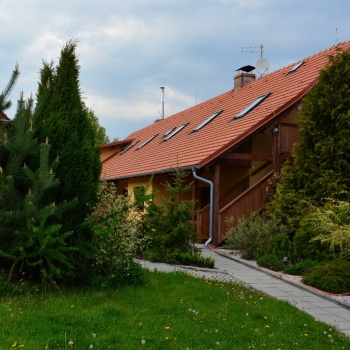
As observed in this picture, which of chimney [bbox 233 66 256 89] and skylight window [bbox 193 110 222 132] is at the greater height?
chimney [bbox 233 66 256 89]

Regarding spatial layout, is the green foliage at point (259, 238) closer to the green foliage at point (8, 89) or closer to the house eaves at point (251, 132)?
the house eaves at point (251, 132)

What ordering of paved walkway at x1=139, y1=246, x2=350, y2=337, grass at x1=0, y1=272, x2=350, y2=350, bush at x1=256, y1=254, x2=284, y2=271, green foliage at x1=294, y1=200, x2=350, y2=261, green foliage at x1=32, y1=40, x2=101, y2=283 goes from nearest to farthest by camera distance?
grass at x1=0, y1=272, x2=350, y2=350, paved walkway at x1=139, y1=246, x2=350, y2=337, green foliage at x1=32, y1=40, x2=101, y2=283, green foliage at x1=294, y1=200, x2=350, y2=261, bush at x1=256, y1=254, x2=284, y2=271

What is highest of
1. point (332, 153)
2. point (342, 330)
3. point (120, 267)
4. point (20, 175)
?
point (332, 153)

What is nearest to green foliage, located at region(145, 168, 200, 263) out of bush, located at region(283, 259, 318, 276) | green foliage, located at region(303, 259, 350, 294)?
bush, located at region(283, 259, 318, 276)

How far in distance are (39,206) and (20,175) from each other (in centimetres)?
51

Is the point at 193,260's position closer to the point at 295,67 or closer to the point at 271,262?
the point at 271,262

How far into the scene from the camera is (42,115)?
293 inches

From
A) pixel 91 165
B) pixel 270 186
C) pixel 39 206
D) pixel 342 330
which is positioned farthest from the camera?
pixel 270 186

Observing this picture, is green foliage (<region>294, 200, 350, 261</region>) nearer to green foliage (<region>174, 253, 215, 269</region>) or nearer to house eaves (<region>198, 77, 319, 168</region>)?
green foliage (<region>174, 253, 215, 269</region>)

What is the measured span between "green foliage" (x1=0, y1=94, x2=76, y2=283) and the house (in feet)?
17.5

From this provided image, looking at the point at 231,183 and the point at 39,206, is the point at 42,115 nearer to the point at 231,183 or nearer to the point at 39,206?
the point at 39,206

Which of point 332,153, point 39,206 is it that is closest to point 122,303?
point 39,206

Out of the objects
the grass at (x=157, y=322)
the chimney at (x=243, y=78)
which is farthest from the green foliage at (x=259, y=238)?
the chimney at (x=243, y=78)

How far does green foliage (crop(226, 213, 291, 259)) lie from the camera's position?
→ 11.1 m
